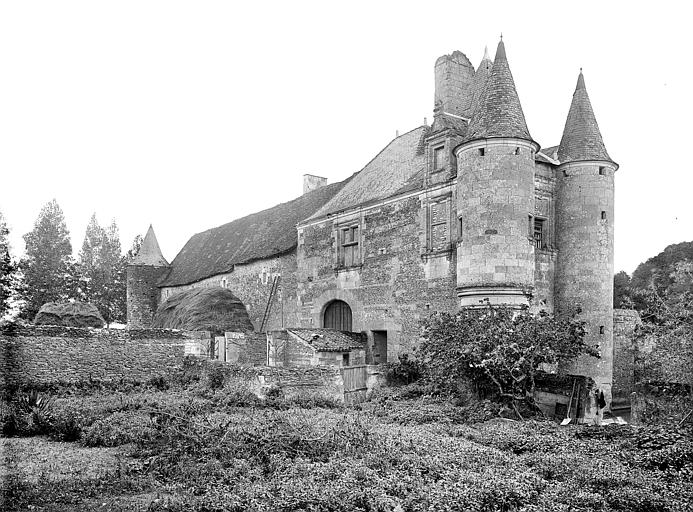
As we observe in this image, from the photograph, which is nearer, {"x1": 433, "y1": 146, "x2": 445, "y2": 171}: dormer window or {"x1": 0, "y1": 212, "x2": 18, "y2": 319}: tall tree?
{"x1": 0, "y1": 212, "x2": 18, "y2": 319}: tall tree

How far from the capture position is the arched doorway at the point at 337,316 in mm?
24969

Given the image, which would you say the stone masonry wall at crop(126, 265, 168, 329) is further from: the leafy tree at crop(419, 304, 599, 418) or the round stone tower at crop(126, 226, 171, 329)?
the leafy tree at crop(419, 304, 599, 418)

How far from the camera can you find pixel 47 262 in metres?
42.2

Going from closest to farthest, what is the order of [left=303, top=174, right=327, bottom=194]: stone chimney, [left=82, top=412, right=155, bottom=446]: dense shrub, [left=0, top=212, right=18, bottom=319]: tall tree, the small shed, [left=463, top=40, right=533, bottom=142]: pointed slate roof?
[left=0, top=212, right=18, bottom=319]: tall tree
[left=82, top=412, right=155, bottom=446]: dense shrub
[left=463, top=40, right=533, bottom=142]: pointed slate roof
the small shed
[left=303, top=174, right=327, bottom=194]: stone chimney

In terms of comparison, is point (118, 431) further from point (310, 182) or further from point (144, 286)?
point (144, 286)

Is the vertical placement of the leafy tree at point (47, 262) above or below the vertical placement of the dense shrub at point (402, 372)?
above

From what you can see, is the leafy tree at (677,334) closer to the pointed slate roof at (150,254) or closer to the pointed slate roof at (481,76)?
the pointed slate roof at (481,76)

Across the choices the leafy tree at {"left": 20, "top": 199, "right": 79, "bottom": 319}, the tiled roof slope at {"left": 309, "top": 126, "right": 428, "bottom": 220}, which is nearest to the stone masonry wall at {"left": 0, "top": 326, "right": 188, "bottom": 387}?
the tiled roof slope at {"left": 309, "top": 126, "right": 428, "bottom": 220}

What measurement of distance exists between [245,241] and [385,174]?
39.9ft

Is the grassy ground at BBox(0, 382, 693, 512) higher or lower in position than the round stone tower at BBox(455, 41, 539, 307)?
lower

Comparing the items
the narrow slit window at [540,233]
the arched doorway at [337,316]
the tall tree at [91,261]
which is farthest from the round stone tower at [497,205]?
the tall tree at [91,261]

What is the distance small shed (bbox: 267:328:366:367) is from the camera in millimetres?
21109

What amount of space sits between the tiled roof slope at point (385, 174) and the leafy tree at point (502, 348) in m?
8.13

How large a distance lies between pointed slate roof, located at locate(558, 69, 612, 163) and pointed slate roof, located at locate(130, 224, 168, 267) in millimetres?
30354
